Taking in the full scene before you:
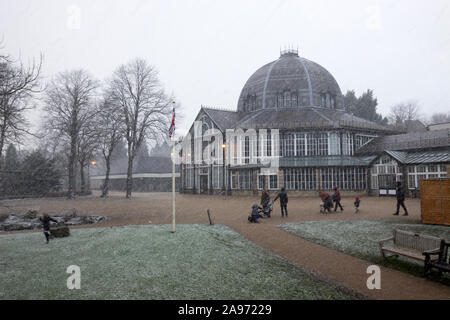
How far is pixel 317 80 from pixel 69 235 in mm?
38317

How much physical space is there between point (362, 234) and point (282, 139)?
78.4 ft

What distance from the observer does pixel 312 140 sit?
34281 mm

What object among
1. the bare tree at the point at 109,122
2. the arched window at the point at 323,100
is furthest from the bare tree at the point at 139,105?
the arched window at the point at 323,100

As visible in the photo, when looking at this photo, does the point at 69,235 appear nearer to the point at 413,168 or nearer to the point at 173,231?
the point at 173,231

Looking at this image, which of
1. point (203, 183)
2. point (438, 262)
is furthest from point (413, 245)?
point (203, 183)

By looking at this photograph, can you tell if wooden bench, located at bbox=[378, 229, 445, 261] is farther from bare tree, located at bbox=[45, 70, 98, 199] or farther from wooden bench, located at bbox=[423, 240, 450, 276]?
bare tree, located at bbox=[45, 70, 98, 199]

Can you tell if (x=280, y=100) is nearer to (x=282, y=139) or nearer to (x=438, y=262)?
(x=282, y=139)

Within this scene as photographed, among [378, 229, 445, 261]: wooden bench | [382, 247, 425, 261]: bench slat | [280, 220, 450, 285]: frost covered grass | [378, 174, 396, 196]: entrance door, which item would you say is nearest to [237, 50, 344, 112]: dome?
[378, 174, 396, 196]: entrance door

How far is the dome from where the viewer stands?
40969 millimetres

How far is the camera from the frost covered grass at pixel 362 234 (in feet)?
28.0

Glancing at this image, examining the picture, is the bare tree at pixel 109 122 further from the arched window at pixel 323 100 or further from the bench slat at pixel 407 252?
the bench slat at pixel 407 252

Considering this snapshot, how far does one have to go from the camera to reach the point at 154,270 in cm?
782
